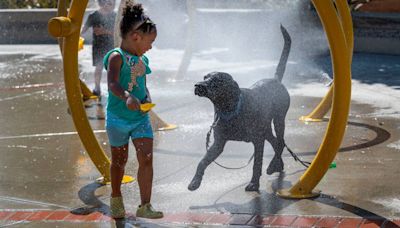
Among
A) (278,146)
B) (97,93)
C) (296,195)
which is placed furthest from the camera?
(97,93)

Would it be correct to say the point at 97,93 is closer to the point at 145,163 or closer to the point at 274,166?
the point at 274,166

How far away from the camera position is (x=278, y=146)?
247 inches

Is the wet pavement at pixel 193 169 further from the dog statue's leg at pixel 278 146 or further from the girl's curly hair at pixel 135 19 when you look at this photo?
the girl's curly hair at pixel 135 19

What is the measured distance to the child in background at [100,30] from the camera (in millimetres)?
10312

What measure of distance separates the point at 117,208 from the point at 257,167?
108 centimetres

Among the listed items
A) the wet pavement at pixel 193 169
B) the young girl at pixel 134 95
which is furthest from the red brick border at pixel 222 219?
the young girl at pixel 134 95

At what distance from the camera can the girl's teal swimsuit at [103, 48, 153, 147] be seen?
5359 millimetres

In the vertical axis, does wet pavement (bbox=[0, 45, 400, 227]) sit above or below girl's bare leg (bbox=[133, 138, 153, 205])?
below

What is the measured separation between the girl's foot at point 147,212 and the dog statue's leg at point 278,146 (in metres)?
1.23

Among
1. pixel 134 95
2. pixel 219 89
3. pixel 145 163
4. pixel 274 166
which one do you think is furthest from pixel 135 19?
pixel 274 166

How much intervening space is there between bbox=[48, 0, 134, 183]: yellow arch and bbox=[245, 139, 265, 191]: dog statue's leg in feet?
3.33

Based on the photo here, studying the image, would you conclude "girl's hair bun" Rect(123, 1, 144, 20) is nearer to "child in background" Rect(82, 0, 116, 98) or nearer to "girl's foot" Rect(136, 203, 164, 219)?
"girl's foot" Rect(136, 203, 164, 219)

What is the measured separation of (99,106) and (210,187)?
387 cm

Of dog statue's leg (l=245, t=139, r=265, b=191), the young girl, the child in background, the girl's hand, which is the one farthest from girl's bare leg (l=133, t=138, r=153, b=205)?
the child in background
